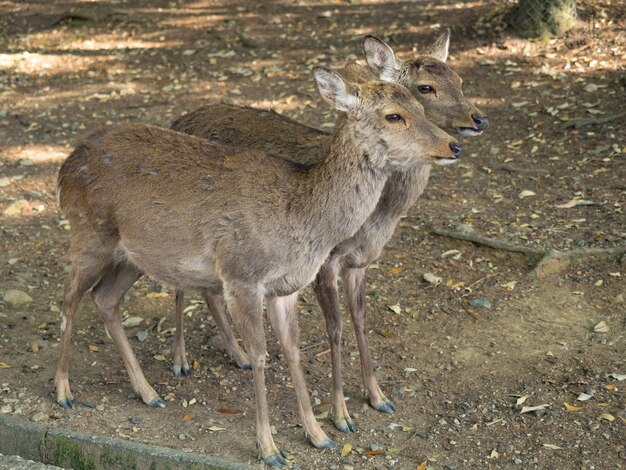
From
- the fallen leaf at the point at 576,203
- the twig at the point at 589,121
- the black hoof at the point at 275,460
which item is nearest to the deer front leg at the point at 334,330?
the black hoof at the point at 275,460

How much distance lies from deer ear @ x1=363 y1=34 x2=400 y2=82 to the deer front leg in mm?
1240

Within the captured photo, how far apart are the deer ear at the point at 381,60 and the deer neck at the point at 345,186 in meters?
0.98

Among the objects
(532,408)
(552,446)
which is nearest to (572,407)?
(532,408)

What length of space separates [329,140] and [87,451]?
82.6 inches

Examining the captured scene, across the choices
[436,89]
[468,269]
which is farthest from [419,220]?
[436,89]

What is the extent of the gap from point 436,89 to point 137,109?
17.4 ft

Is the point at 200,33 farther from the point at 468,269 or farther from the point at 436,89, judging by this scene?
the point at 436,89

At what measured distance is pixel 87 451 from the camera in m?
4.86

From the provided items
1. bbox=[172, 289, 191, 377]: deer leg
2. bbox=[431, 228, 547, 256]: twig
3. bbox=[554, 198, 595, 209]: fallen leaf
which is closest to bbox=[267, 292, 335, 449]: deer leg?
bbox=[172, 289, 191, 377]: deer leg

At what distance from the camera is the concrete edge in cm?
471

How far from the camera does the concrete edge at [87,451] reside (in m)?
4.71

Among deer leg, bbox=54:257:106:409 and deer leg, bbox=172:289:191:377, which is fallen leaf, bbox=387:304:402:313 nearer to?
deer leg, bbox=172:289:191:377

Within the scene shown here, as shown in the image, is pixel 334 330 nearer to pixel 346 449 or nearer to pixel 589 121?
pixel 346 449

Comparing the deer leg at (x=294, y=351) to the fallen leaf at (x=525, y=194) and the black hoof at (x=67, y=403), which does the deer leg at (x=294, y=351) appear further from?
the fallen leaf at (x=525, y=194)
